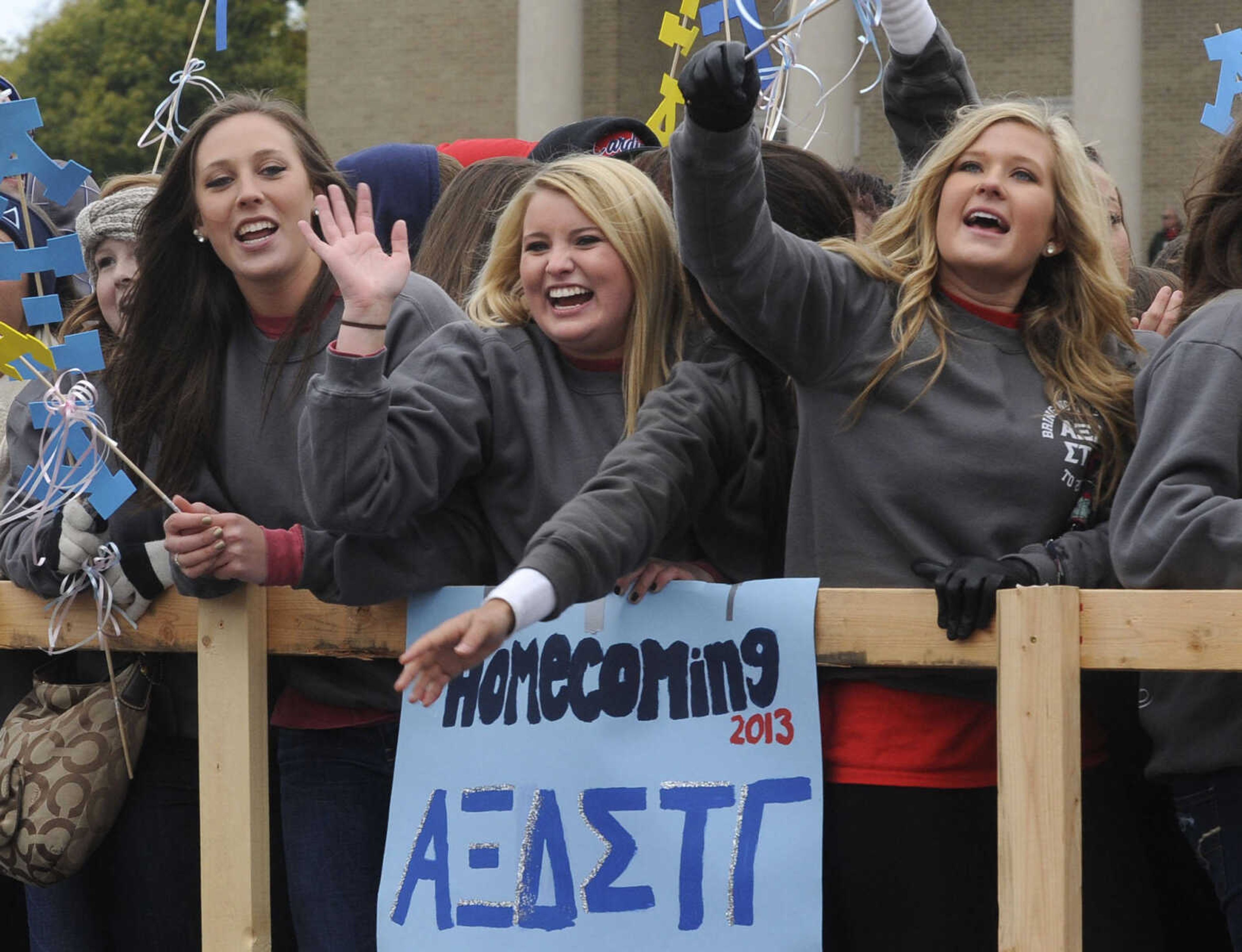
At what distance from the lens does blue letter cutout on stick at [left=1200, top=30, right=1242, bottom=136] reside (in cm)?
395

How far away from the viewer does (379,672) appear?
3.55 metres

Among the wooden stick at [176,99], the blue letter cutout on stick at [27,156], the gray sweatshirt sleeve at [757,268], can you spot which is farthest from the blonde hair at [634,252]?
the wooden stick at [176,99]

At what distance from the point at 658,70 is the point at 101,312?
2269cm

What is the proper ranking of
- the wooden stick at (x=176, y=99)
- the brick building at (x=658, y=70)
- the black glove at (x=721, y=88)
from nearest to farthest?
1. the black glove at (x=721, y=88)
2. the wooden stick at (x=176, y=99)
3. the brick building at (x=658, y=70)

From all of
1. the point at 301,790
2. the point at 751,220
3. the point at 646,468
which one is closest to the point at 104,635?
the point at 301,790

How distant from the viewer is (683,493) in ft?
10.4

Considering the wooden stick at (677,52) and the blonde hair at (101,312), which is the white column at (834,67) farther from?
the blonde hair at (101,312)

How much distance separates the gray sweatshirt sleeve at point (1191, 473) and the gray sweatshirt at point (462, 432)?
0.95 meters

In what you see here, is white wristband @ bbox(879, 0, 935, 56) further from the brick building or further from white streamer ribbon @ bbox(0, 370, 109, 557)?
the brick building

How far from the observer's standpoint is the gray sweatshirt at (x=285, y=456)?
139 inches

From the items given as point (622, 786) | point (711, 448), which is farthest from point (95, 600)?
point (711, 448)

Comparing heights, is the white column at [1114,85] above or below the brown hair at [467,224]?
above

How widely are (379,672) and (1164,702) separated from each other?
56.5 inches

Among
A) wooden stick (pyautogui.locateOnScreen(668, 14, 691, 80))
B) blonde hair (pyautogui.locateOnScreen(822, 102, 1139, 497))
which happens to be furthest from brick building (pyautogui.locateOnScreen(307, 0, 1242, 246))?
blonde hair (pyautogui.locateOnScreen(822, 102, 1139, 497))
